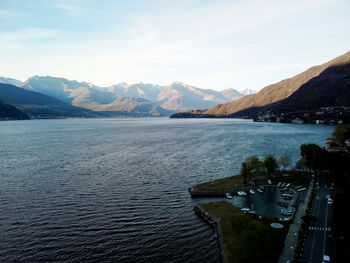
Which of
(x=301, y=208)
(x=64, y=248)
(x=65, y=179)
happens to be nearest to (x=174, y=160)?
(x=65, y=179)

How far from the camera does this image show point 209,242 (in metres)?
49.0

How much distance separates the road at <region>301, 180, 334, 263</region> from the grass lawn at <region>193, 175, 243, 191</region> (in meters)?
24.2

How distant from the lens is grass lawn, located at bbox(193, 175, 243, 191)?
77294 millimetres

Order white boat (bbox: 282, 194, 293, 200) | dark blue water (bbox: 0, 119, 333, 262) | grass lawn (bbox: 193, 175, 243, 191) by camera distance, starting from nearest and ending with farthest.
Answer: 1. dark blue water (bbox: 0, 119, 333, 262)
2. white boat (bbox: 282, 194, 293, 200)
3. grass lawn (bbox: 193, 175, 243, 191)

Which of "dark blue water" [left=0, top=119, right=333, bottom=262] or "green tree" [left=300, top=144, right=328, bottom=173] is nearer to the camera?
"dark blue water" [left=0, top=119, right=333, bottom=262]

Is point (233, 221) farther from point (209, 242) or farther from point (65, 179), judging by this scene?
point (65, 179)

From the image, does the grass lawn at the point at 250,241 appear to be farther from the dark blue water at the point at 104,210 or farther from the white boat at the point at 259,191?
the white boat at the point at 259,191

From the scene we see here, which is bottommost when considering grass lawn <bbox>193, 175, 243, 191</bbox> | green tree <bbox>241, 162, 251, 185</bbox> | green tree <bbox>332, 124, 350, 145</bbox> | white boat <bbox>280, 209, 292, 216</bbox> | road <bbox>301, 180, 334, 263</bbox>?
white boat <bbox>280, 209, 292, 216</bbox>

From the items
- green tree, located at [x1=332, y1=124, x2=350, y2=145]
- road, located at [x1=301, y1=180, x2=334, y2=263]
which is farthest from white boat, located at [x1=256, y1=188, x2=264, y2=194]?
green tree, located at [x1=332, y1=124, x2=350, y2=145]

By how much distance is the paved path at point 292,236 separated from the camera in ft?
133

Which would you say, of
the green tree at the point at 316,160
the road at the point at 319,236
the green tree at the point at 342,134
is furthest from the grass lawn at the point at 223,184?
the green tree at the point at 342,134

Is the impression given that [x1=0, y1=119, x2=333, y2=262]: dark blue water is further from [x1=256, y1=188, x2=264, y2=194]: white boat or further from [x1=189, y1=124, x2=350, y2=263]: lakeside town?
[x1=256, y1=188, x2=264, y2=194]: white boat

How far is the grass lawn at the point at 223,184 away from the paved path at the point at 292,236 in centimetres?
2045

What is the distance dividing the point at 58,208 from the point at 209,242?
4231 centimetres
